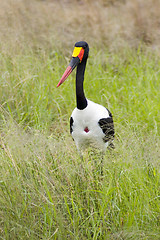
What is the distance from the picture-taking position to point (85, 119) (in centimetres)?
294

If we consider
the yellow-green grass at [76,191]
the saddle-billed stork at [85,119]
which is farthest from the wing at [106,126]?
the yellow-green grass at [76,191]

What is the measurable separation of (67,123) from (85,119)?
696mm

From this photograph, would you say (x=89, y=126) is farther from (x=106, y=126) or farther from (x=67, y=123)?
(x=67, y=123)

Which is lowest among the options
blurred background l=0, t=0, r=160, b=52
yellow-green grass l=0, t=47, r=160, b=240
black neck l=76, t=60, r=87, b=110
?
yellow-green grass l=0, t=47, r=160, b=240

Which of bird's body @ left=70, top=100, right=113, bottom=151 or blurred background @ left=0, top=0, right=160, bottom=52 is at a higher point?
blurred background @ left=0, top=0, right=160, bottom=52

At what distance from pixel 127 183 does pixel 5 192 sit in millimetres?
725

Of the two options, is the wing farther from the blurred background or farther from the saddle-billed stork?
the blurred background

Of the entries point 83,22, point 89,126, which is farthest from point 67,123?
point 83,22

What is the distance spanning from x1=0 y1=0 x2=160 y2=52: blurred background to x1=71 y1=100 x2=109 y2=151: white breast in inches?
66.6

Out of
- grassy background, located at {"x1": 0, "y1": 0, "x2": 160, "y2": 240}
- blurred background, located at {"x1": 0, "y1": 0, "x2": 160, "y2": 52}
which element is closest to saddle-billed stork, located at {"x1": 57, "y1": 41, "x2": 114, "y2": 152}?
grassy background, located at {"x1": 0, "y1": 0, "x2": 160, "y2": 240}

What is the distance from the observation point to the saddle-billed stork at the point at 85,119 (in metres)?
2.92

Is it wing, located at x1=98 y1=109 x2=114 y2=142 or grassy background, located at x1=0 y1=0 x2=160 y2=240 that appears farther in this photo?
wing, located at x1=98 y1=109 x2=114 y2=142

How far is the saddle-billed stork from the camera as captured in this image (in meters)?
2.92

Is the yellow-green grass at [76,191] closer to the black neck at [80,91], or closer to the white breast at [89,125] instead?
the white breast at [89,125]
